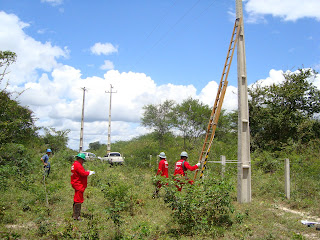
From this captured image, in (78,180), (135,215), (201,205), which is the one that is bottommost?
(135,215)

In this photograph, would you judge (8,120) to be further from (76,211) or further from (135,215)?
(135,215)

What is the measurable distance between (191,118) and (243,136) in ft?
63.0

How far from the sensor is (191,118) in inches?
1117

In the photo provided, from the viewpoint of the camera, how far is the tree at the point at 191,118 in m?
25.9

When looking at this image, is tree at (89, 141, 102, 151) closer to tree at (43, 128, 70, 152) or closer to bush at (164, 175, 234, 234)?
tree at (43, 128, 70, 152)

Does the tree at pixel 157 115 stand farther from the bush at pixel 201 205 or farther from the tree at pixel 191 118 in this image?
the bush at pixel 201 205

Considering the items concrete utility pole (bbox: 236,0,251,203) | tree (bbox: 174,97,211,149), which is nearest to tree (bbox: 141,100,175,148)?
tree (bbox: 174,97,211,149)

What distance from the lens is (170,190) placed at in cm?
666

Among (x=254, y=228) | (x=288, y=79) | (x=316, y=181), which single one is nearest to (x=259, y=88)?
(x=288, y=79)

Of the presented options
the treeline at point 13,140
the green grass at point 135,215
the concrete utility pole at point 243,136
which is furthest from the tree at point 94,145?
the concrete utility pole at point 243,136

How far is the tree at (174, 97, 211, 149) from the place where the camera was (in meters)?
25.9

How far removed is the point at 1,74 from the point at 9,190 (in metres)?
3.92

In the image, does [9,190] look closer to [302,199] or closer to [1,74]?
[1,74]

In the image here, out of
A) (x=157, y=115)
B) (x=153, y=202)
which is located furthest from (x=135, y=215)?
(x=157, y=115)
